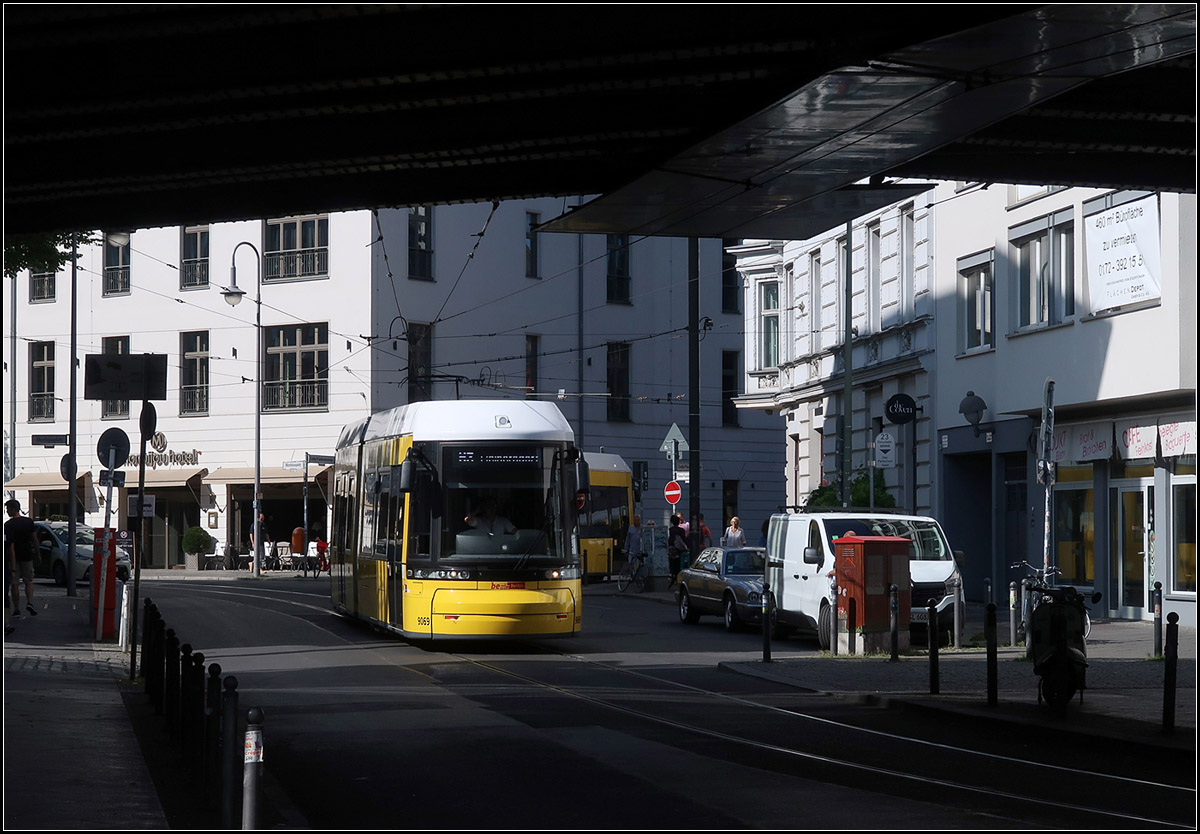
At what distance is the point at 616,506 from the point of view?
43.1 m

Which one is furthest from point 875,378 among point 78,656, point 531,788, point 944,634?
point 531,788

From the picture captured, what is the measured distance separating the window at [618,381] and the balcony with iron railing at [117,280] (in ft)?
55.7

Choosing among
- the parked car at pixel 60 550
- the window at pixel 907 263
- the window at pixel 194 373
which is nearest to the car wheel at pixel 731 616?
the window at pixel 907 263

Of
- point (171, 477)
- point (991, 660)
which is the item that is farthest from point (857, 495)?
point (171, 477)

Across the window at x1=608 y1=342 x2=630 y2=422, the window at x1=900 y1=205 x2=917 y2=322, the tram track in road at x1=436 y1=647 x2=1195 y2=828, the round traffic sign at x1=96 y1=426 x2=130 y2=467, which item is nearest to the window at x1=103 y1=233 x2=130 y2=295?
the window at x1=608 y1=342 x2=630 y2=422

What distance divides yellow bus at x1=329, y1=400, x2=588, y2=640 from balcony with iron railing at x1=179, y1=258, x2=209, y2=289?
3576 cm

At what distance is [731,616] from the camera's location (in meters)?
25.7

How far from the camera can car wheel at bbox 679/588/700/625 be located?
27672 millimetres

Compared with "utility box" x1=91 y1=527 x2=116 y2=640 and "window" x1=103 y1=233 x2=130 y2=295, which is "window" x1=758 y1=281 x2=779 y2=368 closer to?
"window" x1=103 y1=233 x2=130 y2=295

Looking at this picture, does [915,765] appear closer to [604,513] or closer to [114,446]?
[114,446]

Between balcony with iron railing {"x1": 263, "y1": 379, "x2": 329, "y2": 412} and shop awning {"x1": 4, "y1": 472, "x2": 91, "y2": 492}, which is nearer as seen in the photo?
balcony with iron railing {"x1": 263, "y1": 379, "x2": 329, "y2": 412}

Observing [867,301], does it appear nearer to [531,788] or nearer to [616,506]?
[616,506]

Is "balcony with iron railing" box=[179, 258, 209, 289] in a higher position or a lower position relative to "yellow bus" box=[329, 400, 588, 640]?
higher

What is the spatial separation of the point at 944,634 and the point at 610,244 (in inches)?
1498
